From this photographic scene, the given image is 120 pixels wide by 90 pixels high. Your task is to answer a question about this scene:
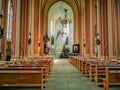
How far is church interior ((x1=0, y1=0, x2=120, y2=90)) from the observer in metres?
5.88

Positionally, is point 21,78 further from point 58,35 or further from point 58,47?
point 58,35

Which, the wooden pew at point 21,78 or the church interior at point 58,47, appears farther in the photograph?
the church interior at point 58,47

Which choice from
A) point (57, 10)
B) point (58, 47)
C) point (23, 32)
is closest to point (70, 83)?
point (23, 32)

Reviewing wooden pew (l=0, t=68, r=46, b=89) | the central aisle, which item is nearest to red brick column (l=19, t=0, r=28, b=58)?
the central aisle

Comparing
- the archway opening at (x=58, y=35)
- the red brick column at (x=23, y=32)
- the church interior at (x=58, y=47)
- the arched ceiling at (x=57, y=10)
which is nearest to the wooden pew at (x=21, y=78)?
the church interior at (x=58, y=47)

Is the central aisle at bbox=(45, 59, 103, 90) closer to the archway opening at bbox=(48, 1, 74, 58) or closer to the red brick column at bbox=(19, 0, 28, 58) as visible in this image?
the red brick column at bbox=(19, 0, 28, 58)

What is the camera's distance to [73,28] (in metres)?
34.6

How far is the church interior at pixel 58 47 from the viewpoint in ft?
19.3

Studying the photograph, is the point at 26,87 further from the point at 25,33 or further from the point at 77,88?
the point at 25,33

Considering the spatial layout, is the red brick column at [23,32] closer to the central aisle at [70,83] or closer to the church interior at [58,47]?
the church interior at [58,47]

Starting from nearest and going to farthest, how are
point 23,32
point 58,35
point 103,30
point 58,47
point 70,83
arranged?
point 70,83 < point 103,30 < point 23,32 < point 58,47 < point 58,35

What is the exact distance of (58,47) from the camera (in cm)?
3691

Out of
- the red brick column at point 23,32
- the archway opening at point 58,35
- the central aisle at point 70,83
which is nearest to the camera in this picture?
the central aisle at point 70,83

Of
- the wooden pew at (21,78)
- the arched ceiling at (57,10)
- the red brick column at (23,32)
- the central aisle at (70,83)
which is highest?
the arched ceiling at (57,10)
